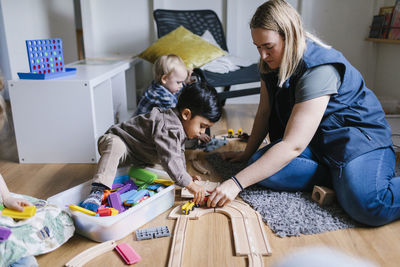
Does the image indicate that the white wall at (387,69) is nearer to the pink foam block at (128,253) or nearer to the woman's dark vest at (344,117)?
the woman's dark vest at (344,117)

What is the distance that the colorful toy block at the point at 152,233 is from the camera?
1082 millimetres

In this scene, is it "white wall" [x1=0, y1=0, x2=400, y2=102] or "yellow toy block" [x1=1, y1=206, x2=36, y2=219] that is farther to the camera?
"white wall" [x1=0, y1=0, x2=400, y2=102]

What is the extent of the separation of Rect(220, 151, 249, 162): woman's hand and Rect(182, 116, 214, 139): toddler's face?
0.35 metres

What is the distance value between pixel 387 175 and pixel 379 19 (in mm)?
2031

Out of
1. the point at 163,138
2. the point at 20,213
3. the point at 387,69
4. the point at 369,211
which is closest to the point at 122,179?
the point at 163,138

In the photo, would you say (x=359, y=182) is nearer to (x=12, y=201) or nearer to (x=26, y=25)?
(x=12, y=201)

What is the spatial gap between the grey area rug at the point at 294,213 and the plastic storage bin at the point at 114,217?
0.32 m

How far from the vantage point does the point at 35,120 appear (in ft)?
5.46

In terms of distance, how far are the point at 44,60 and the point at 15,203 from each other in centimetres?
91

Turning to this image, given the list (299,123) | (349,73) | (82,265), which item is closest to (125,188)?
(82,265)

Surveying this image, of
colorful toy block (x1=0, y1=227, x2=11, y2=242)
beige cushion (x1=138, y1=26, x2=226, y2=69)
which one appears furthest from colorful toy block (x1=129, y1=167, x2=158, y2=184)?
beige cushion (x1=138, y1=26, x2=226, y2=69)

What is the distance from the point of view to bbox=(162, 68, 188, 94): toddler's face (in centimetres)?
192

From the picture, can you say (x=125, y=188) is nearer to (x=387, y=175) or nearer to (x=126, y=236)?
(x=126, y=236)

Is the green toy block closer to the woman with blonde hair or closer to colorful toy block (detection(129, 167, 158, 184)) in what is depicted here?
colorful toy block (detection(129, 167, 158, 184))
